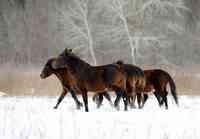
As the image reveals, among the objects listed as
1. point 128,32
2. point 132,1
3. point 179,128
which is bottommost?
point 179,128

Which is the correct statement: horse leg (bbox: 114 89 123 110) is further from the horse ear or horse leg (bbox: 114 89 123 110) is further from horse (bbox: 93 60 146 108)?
the horse ear

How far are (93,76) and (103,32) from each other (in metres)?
24.2

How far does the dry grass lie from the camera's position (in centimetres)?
2745

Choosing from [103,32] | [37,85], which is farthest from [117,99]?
[103,32]

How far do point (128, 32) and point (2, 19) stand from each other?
398 inches

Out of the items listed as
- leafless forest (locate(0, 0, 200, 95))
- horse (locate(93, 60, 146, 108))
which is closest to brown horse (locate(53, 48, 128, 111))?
horse (locate(93, 60, 146, 108))

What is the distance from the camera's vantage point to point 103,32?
1471 inches

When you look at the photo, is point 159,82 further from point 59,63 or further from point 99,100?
point 59,63

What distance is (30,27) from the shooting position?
39.2 m

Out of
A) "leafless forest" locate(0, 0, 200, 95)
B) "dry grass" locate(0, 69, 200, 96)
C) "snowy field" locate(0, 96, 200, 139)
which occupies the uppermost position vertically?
"leafless forest" locate(0, 0, 200, 95)

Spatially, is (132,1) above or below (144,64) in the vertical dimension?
above

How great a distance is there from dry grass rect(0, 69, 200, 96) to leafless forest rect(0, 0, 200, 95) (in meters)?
4.81

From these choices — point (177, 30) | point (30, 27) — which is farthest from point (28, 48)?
point (177, 30)

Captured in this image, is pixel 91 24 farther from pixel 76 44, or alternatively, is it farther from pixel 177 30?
pixel 177 30
